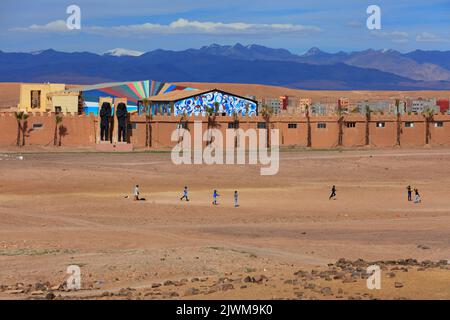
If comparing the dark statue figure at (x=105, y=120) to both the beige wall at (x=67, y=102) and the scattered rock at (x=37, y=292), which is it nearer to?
the beige wall at (x=67, y=102)

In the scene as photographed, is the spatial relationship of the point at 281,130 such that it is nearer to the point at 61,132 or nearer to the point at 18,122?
the point at 61,132

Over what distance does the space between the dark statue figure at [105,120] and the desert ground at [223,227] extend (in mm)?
5709

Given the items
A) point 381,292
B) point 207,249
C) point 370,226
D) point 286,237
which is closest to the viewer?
point 381,292

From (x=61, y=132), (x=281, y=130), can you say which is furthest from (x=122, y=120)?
(x=281, y=130)

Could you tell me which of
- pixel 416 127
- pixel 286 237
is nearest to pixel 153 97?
pixel 416 127

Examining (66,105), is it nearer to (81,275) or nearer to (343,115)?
(343,115)

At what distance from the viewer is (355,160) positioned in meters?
65.1

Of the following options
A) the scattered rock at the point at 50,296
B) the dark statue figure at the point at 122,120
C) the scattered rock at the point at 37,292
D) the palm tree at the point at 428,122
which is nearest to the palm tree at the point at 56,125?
the dark statue figure at the point at 122,120

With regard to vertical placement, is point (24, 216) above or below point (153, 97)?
below

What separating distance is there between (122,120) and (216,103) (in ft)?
28.9

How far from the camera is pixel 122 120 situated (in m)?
75.2

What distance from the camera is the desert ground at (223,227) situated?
23.4m

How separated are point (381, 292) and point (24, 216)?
22434 millimetres
